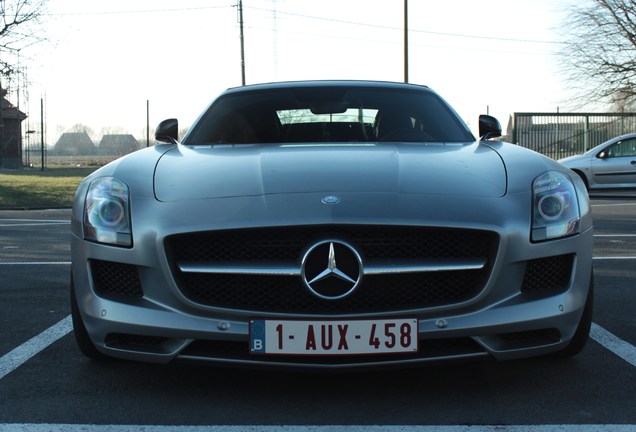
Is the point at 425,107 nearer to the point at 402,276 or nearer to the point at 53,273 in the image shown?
the point at 402,276

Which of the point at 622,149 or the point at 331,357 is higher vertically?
the point at 622,149

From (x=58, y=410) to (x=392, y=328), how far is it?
1.27m

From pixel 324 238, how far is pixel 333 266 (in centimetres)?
11

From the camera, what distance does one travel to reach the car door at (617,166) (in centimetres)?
1834

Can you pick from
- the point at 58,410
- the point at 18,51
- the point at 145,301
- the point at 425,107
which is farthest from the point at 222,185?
the point at 18,51

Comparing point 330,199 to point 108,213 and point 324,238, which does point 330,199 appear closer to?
point 324,238

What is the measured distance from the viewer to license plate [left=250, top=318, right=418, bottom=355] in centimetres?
296

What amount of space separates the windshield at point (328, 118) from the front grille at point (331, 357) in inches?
64.5

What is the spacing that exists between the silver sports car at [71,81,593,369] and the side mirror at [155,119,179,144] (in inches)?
54.2

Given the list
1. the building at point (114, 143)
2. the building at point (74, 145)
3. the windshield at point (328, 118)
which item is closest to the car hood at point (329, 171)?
the windshield at point (328, 118)

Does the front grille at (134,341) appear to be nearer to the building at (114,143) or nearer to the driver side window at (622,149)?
the driver side window at (622,149)

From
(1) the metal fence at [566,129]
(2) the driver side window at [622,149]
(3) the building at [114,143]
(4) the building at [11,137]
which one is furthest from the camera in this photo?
(3) the building at [114,143]

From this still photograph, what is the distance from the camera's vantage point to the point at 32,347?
417cm

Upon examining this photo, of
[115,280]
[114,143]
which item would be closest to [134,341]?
[115,280]
